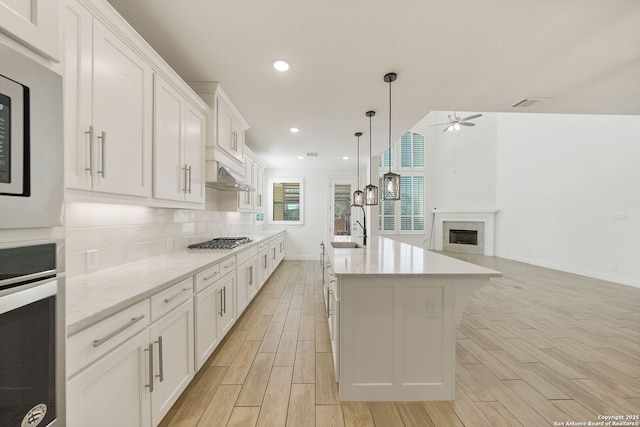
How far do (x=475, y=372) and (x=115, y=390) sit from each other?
8.14 ft

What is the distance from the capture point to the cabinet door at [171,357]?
Answer: 1469 mm

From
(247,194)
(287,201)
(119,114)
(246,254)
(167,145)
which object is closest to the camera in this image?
(119,114)

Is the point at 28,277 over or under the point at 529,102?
under

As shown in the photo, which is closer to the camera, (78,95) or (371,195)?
(78,95)

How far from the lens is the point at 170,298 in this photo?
1600mm

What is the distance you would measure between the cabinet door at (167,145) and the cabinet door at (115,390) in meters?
1.09

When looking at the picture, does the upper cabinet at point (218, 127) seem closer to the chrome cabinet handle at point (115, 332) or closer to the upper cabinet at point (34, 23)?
the chrome cabinet handle at point (115, 332)

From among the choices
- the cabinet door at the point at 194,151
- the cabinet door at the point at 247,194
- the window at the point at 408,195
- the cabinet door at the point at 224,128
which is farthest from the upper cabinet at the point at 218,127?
the window at the point at 408,195

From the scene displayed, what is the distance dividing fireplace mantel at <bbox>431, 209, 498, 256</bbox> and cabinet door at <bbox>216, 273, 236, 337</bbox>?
7653mm

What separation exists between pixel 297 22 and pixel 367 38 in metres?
0.54

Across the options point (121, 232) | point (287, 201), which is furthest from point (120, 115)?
point (287, 201)

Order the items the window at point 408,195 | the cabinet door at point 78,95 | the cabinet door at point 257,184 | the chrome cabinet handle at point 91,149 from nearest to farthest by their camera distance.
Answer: the cabinet door at point 78,95 → the chrome cabinet handle at point 91,149 → the cabinet door at point 257,184 → the window at point 408,195

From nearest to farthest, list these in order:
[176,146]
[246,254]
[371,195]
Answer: [176,146]
[371,195]
[246,254]

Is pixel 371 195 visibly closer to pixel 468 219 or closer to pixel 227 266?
pixel 227 266
